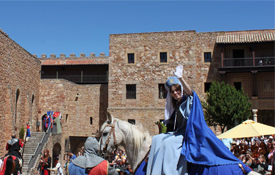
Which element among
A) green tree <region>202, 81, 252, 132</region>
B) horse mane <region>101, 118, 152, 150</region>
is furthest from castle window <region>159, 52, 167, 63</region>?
horse mane <region>101, 118, 152, 150</region>

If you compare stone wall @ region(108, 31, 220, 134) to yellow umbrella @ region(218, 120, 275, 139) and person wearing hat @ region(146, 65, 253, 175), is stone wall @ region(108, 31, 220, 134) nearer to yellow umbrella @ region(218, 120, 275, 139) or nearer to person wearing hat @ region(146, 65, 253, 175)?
yellow umbrella @ region(218, 120, 275, 139)

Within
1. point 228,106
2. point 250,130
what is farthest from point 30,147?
point 250,130

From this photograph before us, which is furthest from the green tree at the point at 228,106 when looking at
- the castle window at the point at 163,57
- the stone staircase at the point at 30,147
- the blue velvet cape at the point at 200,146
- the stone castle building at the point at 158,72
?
the blue velvet cape at the point at 200,146

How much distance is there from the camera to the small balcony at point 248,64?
24.7 meters

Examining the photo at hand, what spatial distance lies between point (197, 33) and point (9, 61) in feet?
47.9

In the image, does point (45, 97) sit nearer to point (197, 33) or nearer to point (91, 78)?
point (91, 78)

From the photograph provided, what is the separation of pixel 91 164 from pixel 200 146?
5.90 ft

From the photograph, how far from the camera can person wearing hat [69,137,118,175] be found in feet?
14.6

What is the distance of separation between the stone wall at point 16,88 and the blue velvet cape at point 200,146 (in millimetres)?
18822

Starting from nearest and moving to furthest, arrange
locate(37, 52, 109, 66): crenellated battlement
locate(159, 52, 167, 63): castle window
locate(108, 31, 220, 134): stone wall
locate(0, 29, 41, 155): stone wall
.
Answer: locate(0, 29, 41, 155): stone wall → locate(108, 31, 220, 134): stone wall → locate(159, 52, 167, 63): castle window → locate(37, 52, 109, 66): crenellated battlement

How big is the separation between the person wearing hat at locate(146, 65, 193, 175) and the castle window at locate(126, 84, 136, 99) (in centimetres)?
2298

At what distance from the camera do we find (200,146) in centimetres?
334

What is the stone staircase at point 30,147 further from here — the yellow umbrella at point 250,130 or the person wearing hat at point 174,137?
the person wearing hat at point 174,137

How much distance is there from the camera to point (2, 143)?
2023 cm
